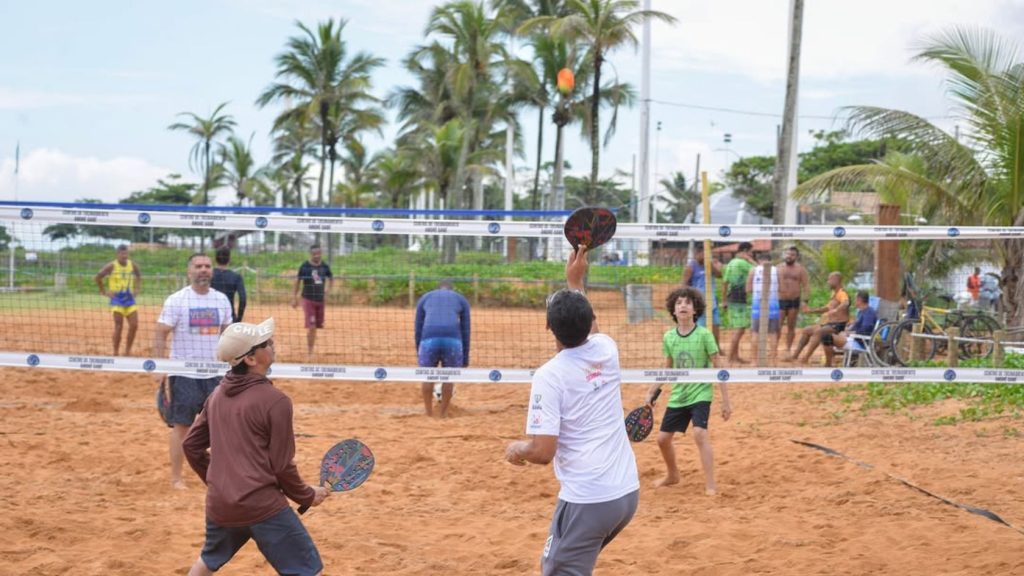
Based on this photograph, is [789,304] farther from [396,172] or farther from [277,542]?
[396,172]

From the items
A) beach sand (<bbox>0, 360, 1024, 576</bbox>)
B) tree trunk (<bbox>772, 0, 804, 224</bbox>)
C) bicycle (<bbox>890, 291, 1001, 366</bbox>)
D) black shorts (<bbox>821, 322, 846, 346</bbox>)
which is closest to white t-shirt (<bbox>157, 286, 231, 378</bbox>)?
beach sand (<bbox>0, 360, 1024, 576</bbox>)

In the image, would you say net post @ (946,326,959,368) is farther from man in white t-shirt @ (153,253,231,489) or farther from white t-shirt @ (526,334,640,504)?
white t-shirt @ (526,334,640,504)

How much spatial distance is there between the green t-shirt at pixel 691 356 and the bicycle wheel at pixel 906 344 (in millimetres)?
6512

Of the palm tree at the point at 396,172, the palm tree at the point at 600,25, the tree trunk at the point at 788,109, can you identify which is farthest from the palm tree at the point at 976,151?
the palm tree at the point at 396,172

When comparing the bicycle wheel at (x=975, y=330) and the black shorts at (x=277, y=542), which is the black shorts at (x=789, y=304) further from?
the black shorts at (x=277, y=542)

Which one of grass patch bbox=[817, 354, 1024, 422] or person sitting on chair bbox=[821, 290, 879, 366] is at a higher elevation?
person sitting on chair bbox=[821, 290, 879, 366]

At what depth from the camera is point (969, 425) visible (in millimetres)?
10023

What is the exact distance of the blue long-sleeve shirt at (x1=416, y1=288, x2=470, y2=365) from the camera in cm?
1127

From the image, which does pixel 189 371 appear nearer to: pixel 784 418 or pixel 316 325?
pixel 784 418

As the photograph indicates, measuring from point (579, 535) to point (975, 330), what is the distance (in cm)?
1228

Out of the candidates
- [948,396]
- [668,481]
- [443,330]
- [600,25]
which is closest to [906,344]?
[948,396]

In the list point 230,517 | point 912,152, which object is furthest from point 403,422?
point 912,152

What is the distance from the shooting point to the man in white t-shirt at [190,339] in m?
7.90

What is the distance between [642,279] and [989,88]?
7.61 metres
